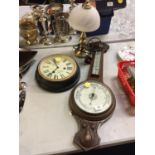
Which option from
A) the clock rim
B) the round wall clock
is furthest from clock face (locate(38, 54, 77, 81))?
the clock rim

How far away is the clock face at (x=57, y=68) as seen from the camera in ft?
2.65

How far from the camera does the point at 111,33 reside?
1.07m

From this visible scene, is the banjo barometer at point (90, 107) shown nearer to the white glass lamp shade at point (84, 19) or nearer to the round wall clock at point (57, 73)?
the round wall clock at point (57, 73)

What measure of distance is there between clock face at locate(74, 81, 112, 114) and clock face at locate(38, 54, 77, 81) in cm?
8

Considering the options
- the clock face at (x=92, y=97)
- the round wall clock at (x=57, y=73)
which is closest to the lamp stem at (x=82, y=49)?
the round wall clock at (x=57, y=73)

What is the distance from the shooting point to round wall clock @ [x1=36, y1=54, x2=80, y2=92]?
0.80 m

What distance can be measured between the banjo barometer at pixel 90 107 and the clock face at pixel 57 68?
70 millimetres

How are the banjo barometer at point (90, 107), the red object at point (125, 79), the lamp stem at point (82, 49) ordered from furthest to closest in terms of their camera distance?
1. the lamp stem at point (82, 49)
2. the red object at point (125, 79)
3. the banjo barometer at point (90, 107)

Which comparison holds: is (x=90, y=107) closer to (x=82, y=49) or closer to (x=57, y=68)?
(x=57, y=68)

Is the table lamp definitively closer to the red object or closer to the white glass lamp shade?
the white glass lamp shade

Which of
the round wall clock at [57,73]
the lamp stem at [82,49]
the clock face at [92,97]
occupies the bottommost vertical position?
the clock face at [92,97]
